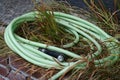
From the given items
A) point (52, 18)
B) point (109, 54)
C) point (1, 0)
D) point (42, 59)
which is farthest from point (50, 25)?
point (1, 0)

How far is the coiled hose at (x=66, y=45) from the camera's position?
9.82 feet

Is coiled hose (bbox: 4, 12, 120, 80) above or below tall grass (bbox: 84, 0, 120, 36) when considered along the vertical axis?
below

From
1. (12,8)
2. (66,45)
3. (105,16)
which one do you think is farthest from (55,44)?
(12,8)

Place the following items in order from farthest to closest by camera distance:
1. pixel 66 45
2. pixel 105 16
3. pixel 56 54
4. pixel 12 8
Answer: pixel 12 8, pixel 105 16, pixel 66 45, pixel 56 54

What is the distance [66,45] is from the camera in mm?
3244

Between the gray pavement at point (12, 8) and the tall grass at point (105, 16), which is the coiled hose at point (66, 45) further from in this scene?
the gray pavement at point (12, 8)

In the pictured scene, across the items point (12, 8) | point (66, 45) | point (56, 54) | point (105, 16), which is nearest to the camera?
point (56, 54)

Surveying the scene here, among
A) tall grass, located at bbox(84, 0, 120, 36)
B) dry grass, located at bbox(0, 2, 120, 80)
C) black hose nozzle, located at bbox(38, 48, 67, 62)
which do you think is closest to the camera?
dry grass, located at bbox(0, 2, 120, 80)

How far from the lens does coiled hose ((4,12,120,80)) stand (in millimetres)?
2994

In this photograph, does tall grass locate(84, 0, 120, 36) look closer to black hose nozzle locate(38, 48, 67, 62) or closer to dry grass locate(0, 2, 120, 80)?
dry grass locate(0, 2, 120, 80)

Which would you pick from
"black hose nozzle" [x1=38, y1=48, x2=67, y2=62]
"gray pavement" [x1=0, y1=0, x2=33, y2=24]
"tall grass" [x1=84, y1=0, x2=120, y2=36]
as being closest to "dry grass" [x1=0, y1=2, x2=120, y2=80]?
"tall grass" [x1=84, y1=0, x2=120, y2=36]

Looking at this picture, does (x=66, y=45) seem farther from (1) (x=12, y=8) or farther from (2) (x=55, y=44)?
(1) (x=12, y=8)

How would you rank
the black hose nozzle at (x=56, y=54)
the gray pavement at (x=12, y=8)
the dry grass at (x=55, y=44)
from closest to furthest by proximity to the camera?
the dry grass at (x=55, y=44) < the black hose nozzle at (x=56, y=54) < the gray pavement at (x=12, y=8)

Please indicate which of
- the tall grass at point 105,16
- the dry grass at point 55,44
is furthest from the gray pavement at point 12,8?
the tall grass at point 105,16
